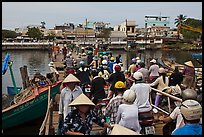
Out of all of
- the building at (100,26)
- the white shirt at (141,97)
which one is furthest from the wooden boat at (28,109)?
the building at (100,26)

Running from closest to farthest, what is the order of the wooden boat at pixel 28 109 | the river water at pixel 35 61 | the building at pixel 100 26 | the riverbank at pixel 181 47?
the wooden boat at pixel 28 109, the river water at pixel 35 61, the riverbank at pixel 181 47, the building at pixel 100 26

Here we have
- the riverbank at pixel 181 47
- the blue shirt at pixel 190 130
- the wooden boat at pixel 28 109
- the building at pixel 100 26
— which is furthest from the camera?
the building at pixel 100 26

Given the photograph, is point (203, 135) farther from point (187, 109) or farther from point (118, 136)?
point (118, 136)

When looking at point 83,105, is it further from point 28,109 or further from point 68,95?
point 28,109

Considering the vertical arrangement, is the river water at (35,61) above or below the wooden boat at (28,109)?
below

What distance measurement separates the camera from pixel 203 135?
3355 mm

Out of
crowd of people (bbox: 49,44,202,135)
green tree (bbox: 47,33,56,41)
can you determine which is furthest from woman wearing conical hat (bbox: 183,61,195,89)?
green tree (bbox: 47,33,56,41)

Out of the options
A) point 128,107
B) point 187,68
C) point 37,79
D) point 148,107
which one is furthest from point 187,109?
point 37,79

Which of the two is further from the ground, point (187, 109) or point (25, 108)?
point (187, 109)

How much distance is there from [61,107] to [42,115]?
21.8 feet

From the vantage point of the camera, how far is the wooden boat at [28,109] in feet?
37.8

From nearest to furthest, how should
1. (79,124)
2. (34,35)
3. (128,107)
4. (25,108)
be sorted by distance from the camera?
(79,124) → (128,107) → (25,108) → (34,35)

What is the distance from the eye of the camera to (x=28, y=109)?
11.8 meters

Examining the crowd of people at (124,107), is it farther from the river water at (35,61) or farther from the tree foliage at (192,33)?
the tree foliage at (192,33)
